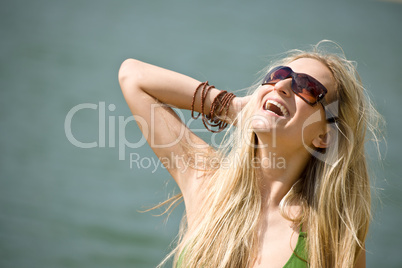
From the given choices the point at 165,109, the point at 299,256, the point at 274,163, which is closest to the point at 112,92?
the point at 165,109

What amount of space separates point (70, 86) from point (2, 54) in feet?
4.49

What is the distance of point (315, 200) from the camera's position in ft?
6.21

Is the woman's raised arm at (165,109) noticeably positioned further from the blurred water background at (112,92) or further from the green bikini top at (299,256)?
the blurred water background at (112,92)

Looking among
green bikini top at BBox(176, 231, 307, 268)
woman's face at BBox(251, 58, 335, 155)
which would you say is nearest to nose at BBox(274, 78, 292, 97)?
woman's face at BBox(251, 58, 335, 155)

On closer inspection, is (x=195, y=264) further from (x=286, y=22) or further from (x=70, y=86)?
(x=286, y=22)

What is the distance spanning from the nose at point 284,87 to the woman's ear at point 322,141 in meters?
0.21

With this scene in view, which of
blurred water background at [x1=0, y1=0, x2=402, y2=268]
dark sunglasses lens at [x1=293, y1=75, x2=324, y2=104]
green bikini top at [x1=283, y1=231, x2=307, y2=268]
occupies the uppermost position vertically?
blurred water background at [x1=0, y1=0, x2=402, y2=268]

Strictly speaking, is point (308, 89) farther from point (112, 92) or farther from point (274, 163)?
point (112, 92)

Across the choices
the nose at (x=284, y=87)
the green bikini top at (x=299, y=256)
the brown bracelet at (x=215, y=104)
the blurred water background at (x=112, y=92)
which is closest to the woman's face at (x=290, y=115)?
the nose at (x=284, y=87)

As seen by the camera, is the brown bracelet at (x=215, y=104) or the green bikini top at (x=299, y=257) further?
the brown bracelet at (x=215, y=104)

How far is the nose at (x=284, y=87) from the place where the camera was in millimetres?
1839

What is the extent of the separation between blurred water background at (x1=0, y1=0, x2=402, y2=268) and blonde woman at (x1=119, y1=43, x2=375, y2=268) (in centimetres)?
30

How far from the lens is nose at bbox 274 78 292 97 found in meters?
1.84

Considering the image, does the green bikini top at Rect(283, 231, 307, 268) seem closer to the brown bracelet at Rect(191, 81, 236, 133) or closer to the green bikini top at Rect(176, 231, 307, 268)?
the green bikini top at Rect(176, 231, 307, 268)
